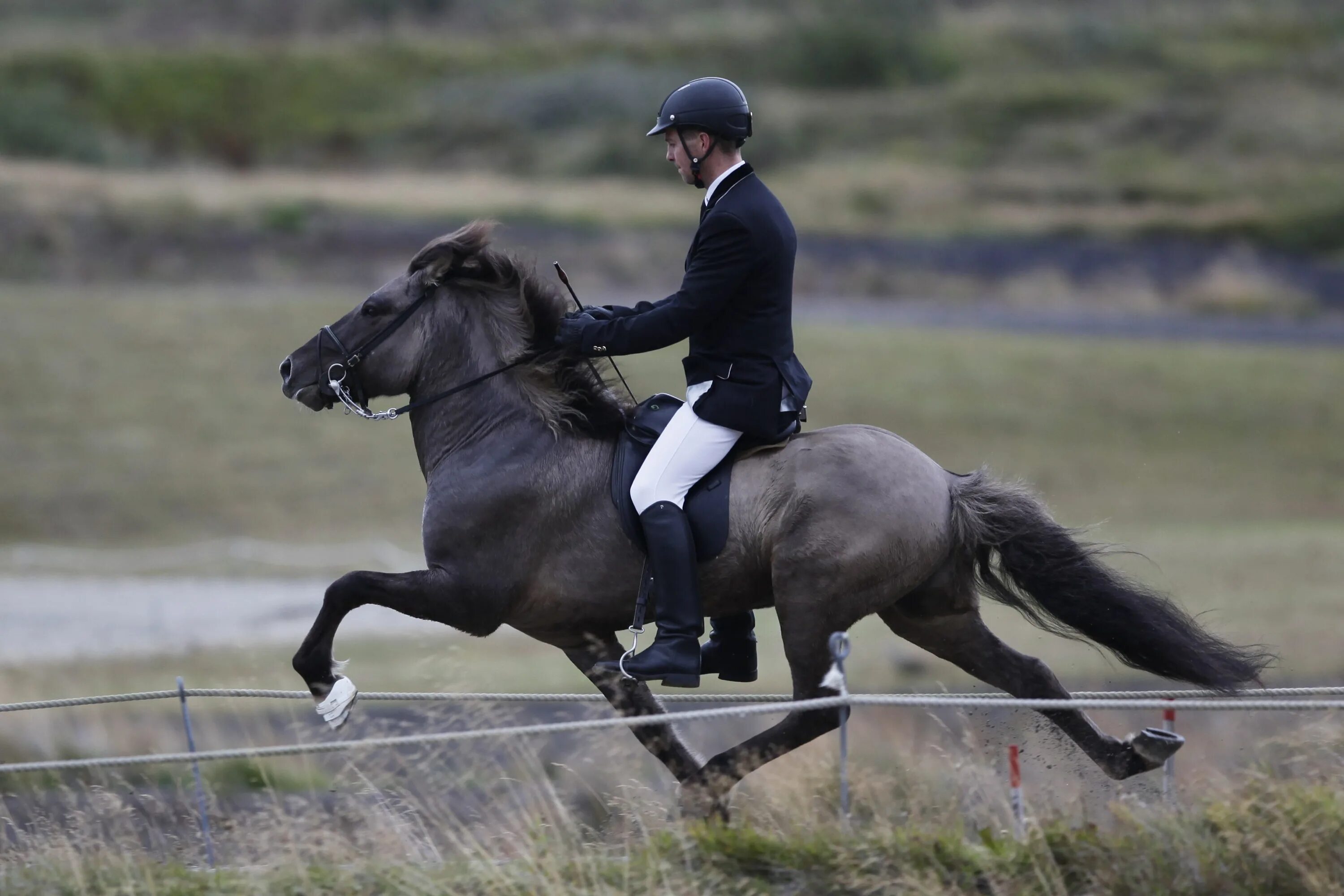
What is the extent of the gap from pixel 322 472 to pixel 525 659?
8.40 meters

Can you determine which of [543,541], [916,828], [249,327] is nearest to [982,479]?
[916,828]

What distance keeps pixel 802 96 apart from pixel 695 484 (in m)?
52.0

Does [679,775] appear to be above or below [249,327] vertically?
below

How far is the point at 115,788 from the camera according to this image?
966 cm

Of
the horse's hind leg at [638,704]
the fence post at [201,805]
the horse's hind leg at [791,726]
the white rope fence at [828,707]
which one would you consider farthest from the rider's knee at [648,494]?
the fence post at [201,805]

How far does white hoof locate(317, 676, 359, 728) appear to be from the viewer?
5930 mm

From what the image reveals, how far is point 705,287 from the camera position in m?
5.86

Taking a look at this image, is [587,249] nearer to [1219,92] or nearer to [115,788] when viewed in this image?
[115,788]

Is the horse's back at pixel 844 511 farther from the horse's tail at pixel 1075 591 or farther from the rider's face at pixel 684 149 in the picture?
the rider's face at pixel 684 149

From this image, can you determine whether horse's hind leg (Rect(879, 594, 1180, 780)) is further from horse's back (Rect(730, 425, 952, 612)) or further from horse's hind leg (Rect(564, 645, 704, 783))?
horse's hind leg (Rect(564, 645, 704, 783))

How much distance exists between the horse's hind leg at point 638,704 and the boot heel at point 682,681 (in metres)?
0.47

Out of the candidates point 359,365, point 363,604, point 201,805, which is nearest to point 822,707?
point 363,604

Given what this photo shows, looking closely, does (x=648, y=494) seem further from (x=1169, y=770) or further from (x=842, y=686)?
(x=1169, y=770)

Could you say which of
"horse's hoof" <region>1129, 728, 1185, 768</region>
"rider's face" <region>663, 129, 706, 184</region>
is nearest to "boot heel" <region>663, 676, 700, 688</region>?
"horse's hoof" <region>1129, 728, 1185, 768</region>
